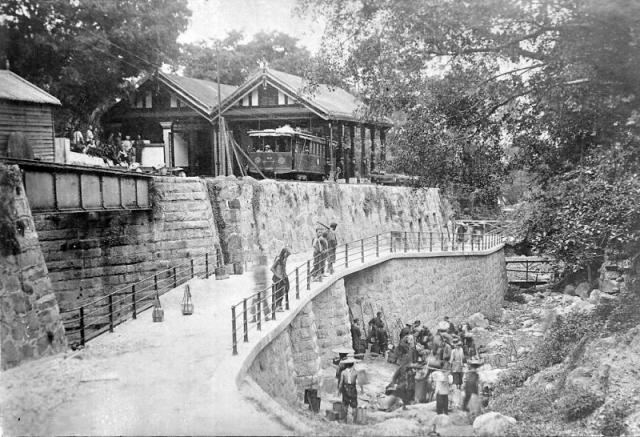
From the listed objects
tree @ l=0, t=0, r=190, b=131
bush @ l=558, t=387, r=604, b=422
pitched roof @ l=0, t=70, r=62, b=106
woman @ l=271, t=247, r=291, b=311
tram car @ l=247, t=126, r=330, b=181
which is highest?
tree @ l=0, t=0, r=190, b=131

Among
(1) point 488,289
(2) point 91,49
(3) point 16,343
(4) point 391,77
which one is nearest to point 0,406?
(3) point 16,343

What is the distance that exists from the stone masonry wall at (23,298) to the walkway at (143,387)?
36cm

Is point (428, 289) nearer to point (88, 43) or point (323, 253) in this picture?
point (323, 253)

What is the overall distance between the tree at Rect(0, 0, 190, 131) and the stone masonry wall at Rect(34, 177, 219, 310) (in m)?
9.65

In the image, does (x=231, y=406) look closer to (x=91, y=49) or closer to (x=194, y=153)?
(x=91, y=49)

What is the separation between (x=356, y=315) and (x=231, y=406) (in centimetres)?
1288

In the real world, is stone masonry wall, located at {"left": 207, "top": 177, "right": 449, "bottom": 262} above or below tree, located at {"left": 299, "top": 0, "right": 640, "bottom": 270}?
below

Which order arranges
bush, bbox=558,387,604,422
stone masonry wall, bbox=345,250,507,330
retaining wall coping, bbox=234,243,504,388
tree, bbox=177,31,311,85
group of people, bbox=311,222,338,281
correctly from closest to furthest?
retaining wall coping, bbox=234,243,504,388 → bush, bbox=558,387,604,422 → group of people, bbox=311,222,338,281 → stone masonry wall, bbox=345,250,507,330 → tree, bbox=177,31,311,85

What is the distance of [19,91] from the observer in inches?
783

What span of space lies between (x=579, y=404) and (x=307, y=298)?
21.1ft

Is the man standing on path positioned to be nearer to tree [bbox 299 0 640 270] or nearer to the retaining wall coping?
the retaining wall coping

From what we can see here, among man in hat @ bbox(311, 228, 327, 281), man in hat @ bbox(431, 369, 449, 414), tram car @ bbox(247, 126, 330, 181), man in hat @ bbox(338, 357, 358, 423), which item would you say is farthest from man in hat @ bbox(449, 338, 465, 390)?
tram car @ bbox(247, 126, 330, 181)

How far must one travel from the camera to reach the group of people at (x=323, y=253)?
58.6 feet

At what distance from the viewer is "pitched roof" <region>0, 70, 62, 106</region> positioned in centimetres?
1936
